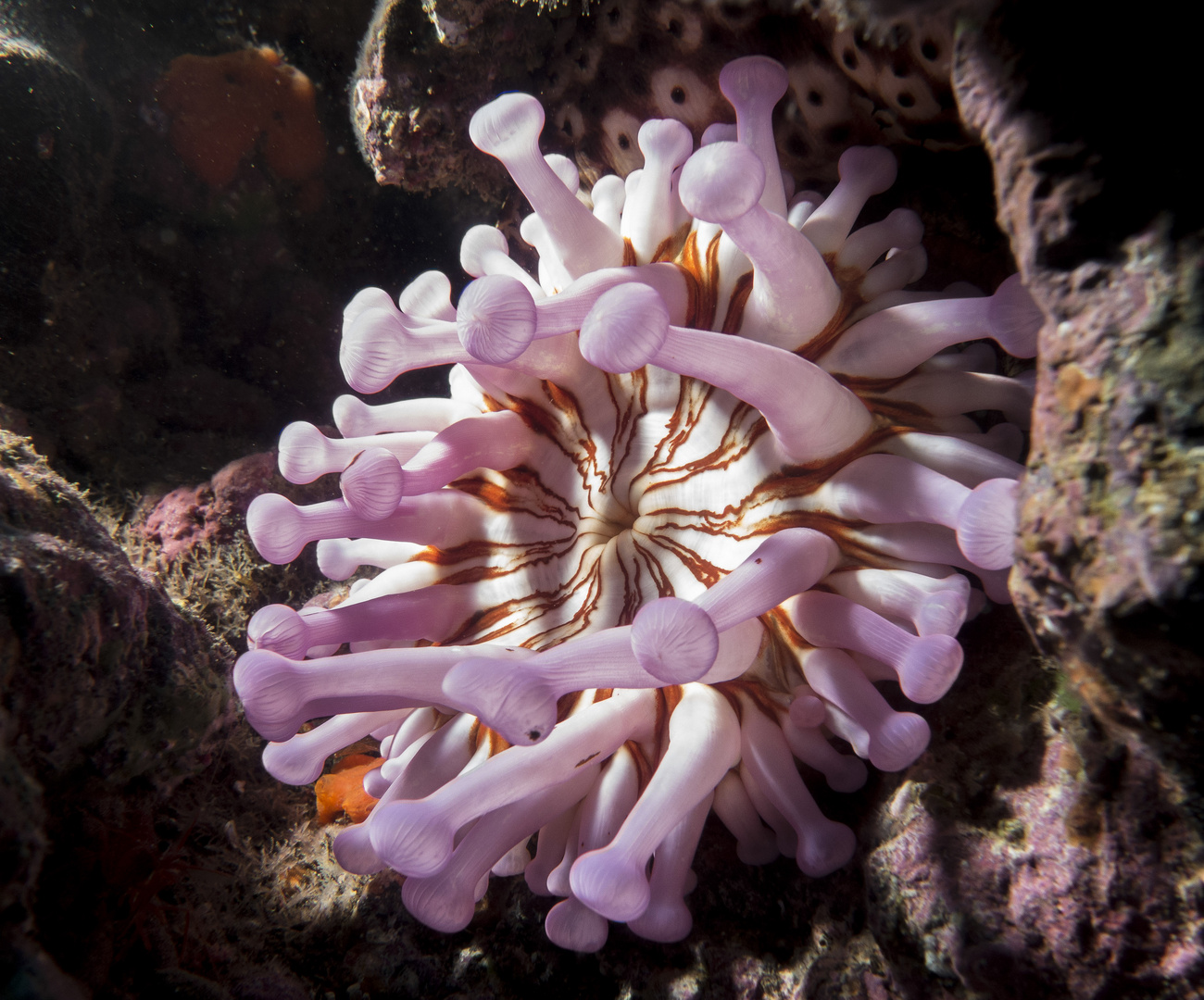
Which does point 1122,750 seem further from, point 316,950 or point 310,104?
point 310,104

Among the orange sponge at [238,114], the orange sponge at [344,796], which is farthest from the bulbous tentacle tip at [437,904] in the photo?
the orange sponge at [238,114]

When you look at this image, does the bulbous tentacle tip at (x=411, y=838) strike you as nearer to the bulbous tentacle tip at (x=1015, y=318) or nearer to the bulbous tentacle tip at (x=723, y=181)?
the bulbous tentacle tip at (x=723, y=181)

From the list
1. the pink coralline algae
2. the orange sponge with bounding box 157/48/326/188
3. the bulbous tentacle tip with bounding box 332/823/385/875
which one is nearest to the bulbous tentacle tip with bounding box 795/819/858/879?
the pink coralline algae

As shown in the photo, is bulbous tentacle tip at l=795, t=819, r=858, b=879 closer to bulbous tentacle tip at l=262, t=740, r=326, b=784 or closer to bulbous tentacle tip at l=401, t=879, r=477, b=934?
bulbous tentacle tip at l=401, t=879, r=477, b=934

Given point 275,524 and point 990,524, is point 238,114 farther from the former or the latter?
point 990,524

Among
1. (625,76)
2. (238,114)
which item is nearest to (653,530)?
(625,76)

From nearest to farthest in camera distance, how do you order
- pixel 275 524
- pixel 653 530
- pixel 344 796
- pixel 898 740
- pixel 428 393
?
pixel 898 740, pixel 275 524, pixel 653 530, pixel 344 796, pixel 428 393
